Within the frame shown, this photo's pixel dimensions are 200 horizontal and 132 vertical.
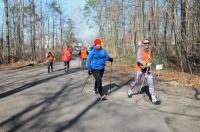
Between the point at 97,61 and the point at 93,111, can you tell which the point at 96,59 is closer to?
the point at 97,61

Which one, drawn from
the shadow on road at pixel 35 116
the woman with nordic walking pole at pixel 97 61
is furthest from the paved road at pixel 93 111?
the woman with nordic walking pole at pixel 97 61

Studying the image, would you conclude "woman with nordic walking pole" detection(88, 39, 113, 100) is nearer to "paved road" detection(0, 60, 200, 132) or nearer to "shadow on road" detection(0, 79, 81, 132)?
"paved road" detection(0, 60, 200, 132)

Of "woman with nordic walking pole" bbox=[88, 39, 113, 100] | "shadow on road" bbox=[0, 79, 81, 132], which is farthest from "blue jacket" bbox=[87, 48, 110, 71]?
"shadow on road" bbox=[0, 79, 81, 132]

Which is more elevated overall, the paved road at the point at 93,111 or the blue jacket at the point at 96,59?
the blue jacket at the point at 96,59

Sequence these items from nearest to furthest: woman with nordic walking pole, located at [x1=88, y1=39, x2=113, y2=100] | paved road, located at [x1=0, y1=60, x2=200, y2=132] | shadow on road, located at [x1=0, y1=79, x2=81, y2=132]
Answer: paved road, located at [x1=0, y1=60, x2=200, y2=132] < shadow on road, located at [x1=0, y1=79, x2=81, y2=132] < woman with nordic walking pole, located at [x1=88, y1=39, x2=113, y2=100]

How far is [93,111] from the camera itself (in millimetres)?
9445

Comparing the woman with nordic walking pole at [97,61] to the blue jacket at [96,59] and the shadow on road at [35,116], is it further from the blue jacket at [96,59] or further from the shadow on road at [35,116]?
the shadow on road at [35,116]

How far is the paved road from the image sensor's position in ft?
25.4

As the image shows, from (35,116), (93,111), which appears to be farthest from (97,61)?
(35,116)

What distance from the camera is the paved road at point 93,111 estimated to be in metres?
7.73

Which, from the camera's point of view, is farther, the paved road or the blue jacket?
the blue jacket

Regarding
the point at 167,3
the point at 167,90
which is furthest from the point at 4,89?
the point at 167,3

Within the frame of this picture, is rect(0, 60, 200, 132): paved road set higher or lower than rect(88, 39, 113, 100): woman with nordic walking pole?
lower

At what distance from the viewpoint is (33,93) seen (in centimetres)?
1267
